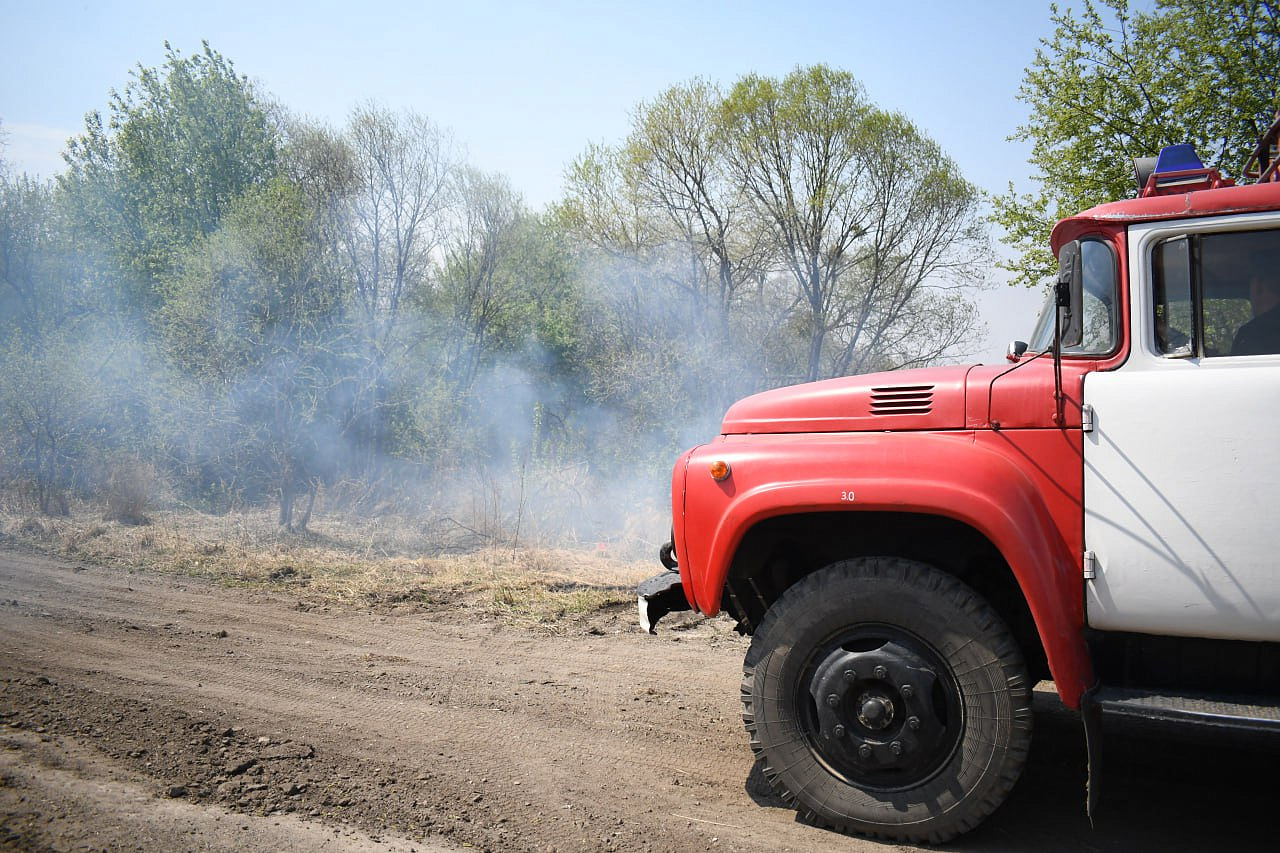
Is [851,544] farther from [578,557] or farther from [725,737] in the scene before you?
[578,557]

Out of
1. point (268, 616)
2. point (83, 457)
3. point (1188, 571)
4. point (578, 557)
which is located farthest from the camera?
point (83, 457)

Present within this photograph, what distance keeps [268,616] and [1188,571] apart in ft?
22.2

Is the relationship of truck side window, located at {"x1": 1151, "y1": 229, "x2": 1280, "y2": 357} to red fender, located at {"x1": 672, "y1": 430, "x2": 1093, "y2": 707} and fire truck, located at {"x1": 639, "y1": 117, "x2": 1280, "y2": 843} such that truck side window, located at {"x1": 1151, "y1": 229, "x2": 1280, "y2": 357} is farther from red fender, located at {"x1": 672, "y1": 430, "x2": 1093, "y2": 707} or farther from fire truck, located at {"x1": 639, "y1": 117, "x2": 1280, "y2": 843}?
red fender, located at {"x1": 672, "y1": 430, "x2": 1093, "y2": 707}

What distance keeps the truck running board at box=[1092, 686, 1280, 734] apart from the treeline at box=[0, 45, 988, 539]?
34.4 ft

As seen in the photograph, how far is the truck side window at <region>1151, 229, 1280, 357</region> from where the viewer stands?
129 inches

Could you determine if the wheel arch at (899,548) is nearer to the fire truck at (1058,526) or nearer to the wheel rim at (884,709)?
the fire truck at (1058,526)

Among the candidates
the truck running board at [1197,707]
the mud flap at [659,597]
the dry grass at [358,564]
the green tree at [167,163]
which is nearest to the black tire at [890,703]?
the truck running board at [1197,707]

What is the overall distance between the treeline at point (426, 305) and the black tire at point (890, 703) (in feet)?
32.0

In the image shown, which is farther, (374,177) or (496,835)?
(374,177)

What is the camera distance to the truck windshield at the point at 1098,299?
342cm

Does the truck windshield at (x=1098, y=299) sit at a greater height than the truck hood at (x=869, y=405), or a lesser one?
greater

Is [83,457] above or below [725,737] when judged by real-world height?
above

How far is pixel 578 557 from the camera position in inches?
459

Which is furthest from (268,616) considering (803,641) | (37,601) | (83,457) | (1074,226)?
(83,457)
